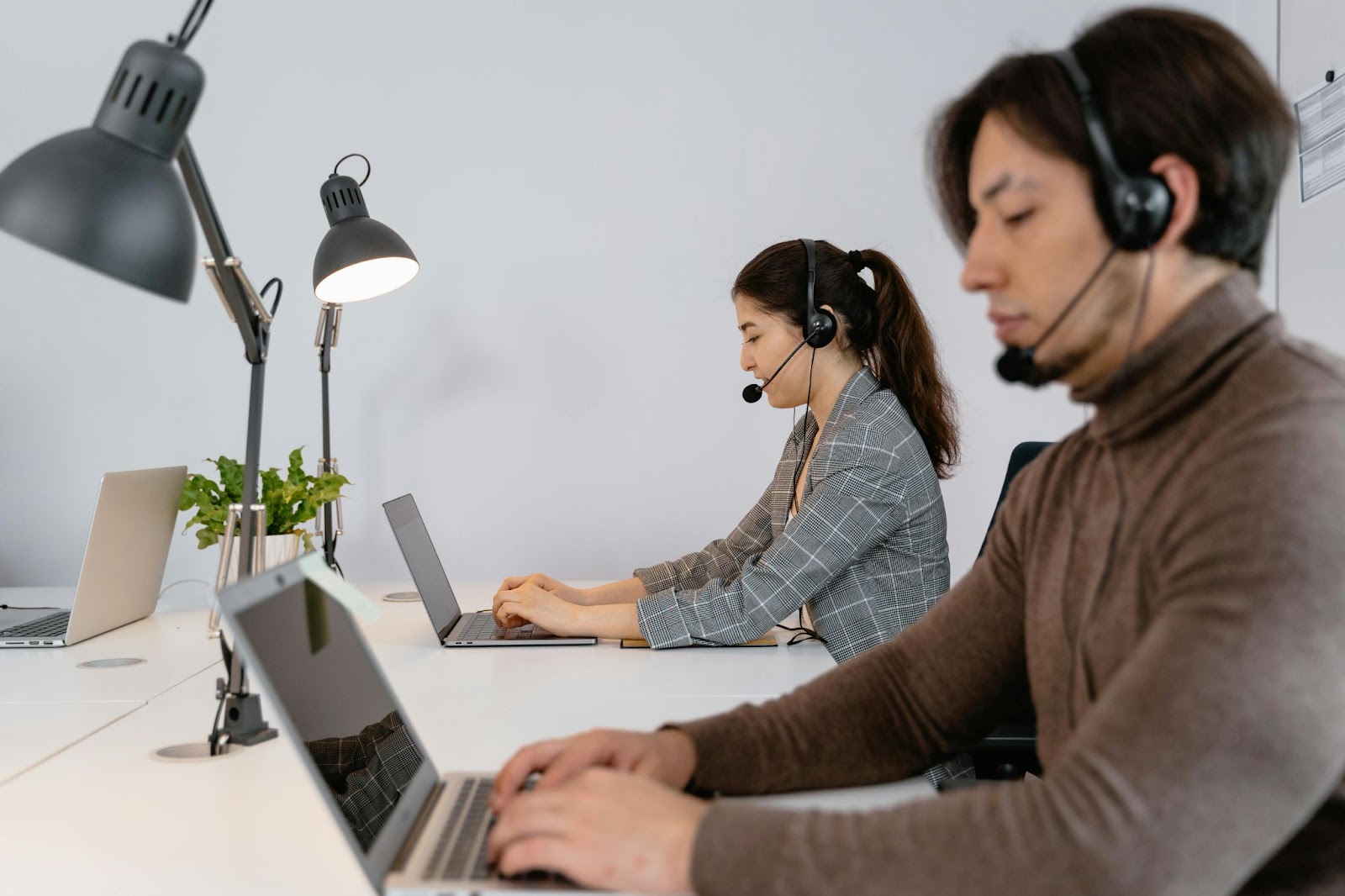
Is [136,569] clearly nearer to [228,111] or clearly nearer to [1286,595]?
[228,111]

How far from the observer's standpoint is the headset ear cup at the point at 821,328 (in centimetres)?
189

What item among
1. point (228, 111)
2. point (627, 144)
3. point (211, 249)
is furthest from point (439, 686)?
point (228, 111)

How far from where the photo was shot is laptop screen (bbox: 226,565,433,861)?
75 centimetres

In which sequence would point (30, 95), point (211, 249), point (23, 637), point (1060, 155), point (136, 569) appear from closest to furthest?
point (1060, 155) < point (211, 249) < point (23, 637) < point (136, 569) < point (30, 95)

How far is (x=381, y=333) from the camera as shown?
2.78 m

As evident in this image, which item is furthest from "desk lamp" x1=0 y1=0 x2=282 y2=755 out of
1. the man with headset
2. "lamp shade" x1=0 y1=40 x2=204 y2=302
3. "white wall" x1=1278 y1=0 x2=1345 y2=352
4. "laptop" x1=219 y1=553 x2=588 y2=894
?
"white wall" x1=1278 y1=0 x2=1345 y2=352

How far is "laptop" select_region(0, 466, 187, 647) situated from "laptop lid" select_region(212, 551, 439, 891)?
962mm

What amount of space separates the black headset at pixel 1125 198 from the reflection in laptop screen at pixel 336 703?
2.14ft

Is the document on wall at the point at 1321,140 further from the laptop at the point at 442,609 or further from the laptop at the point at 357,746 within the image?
the laptop at the point at 357,746

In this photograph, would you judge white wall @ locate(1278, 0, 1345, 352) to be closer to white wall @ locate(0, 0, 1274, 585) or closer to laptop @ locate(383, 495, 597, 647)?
white wall @ locate(0, 0, 1274, 585)

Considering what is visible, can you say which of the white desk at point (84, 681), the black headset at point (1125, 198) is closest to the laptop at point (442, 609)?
the white desk at point (84, 681)

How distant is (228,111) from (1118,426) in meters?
2.59

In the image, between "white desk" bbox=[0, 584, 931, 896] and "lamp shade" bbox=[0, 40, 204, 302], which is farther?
"lamp shade" bbox=[0, 40, 204, 302]

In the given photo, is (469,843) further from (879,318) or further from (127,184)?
(879,318)
